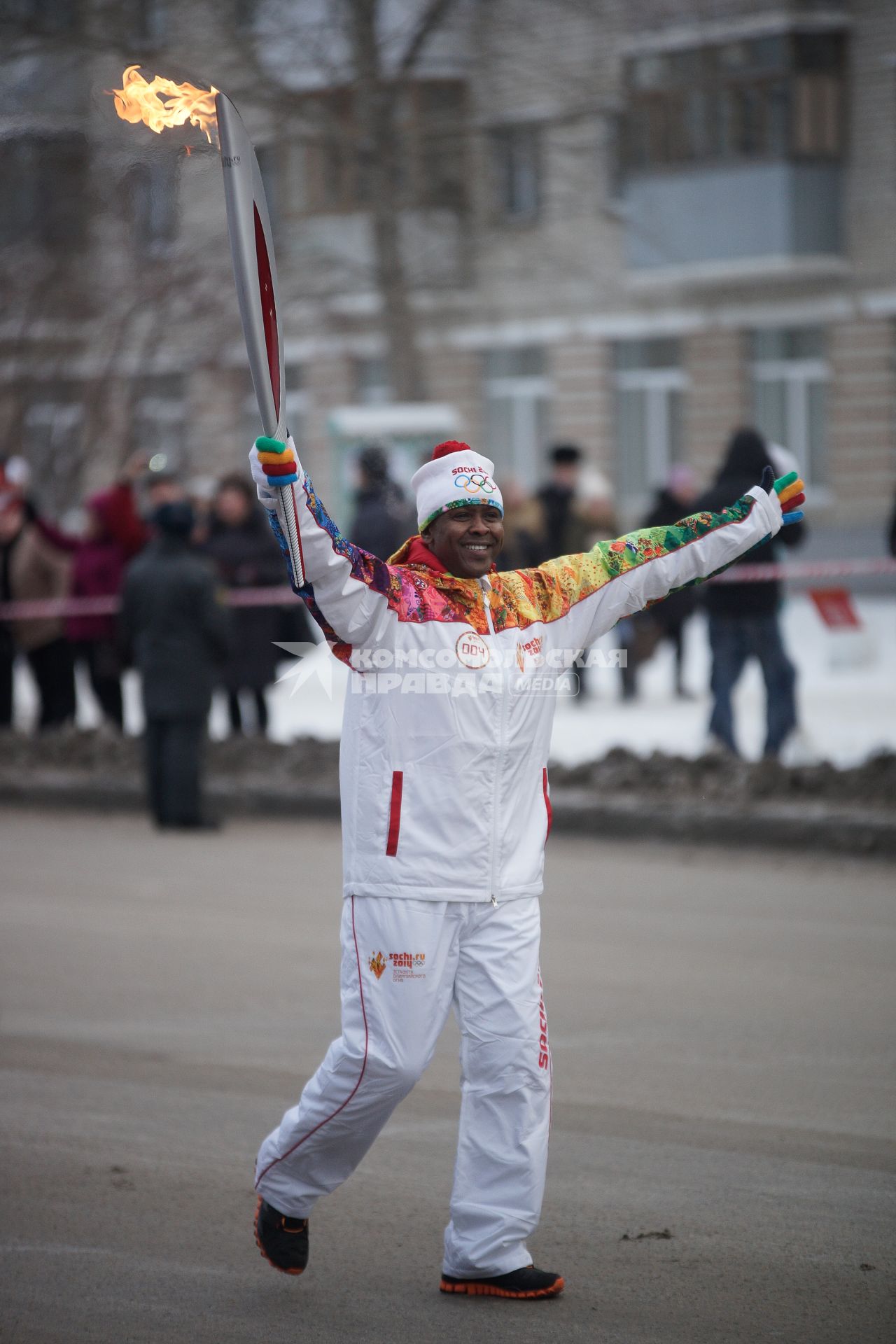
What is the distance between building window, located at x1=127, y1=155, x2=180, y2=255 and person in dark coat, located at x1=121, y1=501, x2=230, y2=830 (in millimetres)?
4568

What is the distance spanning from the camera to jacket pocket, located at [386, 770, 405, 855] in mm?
4523

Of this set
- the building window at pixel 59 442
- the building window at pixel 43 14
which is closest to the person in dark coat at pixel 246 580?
the building window at pixel 43 14

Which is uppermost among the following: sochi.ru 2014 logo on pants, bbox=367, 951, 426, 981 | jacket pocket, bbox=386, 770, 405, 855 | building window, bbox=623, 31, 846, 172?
building window, bbox=623, 31, 846, 172

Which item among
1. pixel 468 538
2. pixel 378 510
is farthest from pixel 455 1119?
pixel 378 510

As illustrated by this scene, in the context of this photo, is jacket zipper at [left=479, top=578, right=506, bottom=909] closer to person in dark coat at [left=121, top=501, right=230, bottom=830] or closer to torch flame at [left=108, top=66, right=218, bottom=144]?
torch flame at [left=108, top=66, right=218, bottom=144]

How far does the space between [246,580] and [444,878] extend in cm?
1003

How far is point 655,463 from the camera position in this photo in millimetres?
30844

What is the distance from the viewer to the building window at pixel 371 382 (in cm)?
3353

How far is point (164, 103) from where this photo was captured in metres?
4.61

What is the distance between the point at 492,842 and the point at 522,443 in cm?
2804

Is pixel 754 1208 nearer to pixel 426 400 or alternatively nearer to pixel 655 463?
pixel 426 400

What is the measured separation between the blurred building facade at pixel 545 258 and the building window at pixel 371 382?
4 cm

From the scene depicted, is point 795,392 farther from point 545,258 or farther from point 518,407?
point 518,407

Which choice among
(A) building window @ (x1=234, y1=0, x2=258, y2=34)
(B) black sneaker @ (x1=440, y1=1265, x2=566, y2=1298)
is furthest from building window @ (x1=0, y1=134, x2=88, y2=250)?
(A) building window @ (x1=234, y1=0, x2=258, y2=34)
